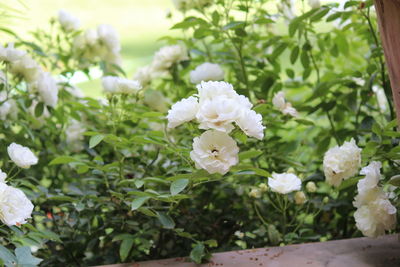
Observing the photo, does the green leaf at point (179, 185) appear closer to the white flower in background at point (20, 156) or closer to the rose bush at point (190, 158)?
the rose bush at point (190, 158)

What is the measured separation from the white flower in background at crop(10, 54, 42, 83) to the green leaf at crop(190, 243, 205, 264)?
66 cm

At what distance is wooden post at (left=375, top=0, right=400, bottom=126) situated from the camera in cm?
113

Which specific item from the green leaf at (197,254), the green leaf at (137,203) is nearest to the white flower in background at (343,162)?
the green leaf at (197,254)

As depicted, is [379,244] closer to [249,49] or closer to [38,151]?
[249,49]

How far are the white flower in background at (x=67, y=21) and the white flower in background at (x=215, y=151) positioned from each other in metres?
1.11

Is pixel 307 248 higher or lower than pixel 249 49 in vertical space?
lower

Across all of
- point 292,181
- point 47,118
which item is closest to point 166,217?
point 292,181

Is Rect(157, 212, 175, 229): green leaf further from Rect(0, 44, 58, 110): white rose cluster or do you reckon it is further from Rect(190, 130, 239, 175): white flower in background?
Rect(0, 44, 58, 110): white rose cluster

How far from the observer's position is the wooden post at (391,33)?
44.4 inches

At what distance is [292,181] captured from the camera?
4.44ft

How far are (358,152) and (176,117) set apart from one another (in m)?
0.46

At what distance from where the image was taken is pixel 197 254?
131 cm

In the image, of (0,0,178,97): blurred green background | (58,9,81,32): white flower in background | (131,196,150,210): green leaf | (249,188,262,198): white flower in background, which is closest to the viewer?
(131,196,150,210): green leaf

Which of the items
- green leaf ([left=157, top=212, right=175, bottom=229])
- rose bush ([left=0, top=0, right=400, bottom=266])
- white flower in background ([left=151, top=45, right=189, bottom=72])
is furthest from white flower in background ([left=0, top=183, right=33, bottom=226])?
white flower in background ([left=151, top=45, right=189, bottom=72])
